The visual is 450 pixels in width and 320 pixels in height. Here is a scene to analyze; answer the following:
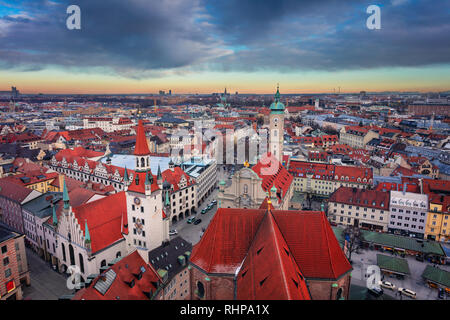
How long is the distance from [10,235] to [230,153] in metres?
83.9

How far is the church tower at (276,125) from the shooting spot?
65.8 m

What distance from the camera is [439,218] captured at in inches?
2034

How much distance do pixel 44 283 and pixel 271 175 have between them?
38595mm

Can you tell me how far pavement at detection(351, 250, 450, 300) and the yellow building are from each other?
8.51 metres

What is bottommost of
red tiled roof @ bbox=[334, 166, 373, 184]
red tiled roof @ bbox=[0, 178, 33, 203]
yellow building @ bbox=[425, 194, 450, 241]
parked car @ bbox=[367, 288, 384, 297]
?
parked car @ bbox=[367, 288, 384, 297]

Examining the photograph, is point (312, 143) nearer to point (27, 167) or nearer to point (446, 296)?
point (446, 296)

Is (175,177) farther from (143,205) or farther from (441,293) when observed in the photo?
(441,293)

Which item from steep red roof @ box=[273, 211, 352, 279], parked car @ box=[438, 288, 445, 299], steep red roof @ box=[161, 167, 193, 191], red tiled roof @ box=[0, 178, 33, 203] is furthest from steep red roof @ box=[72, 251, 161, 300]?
parked car @ box=[438, 288, 445, 299]

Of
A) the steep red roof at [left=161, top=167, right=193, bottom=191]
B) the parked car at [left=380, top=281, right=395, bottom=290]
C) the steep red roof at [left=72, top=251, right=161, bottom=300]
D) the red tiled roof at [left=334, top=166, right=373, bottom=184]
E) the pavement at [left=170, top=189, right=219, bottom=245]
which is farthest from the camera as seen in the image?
the red tiled roof at [left=334, top=166, right=373, bottom=184]

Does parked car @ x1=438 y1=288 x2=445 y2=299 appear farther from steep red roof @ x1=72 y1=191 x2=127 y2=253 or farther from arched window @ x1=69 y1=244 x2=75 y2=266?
arched window @ x1=69 y1=244 x2=75 y2=266

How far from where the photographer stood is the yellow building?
51281 millimetres

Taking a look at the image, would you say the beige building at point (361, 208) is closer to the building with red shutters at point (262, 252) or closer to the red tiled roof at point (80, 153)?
the building with red shutters at point (262, 252)

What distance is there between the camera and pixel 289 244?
26.2m
